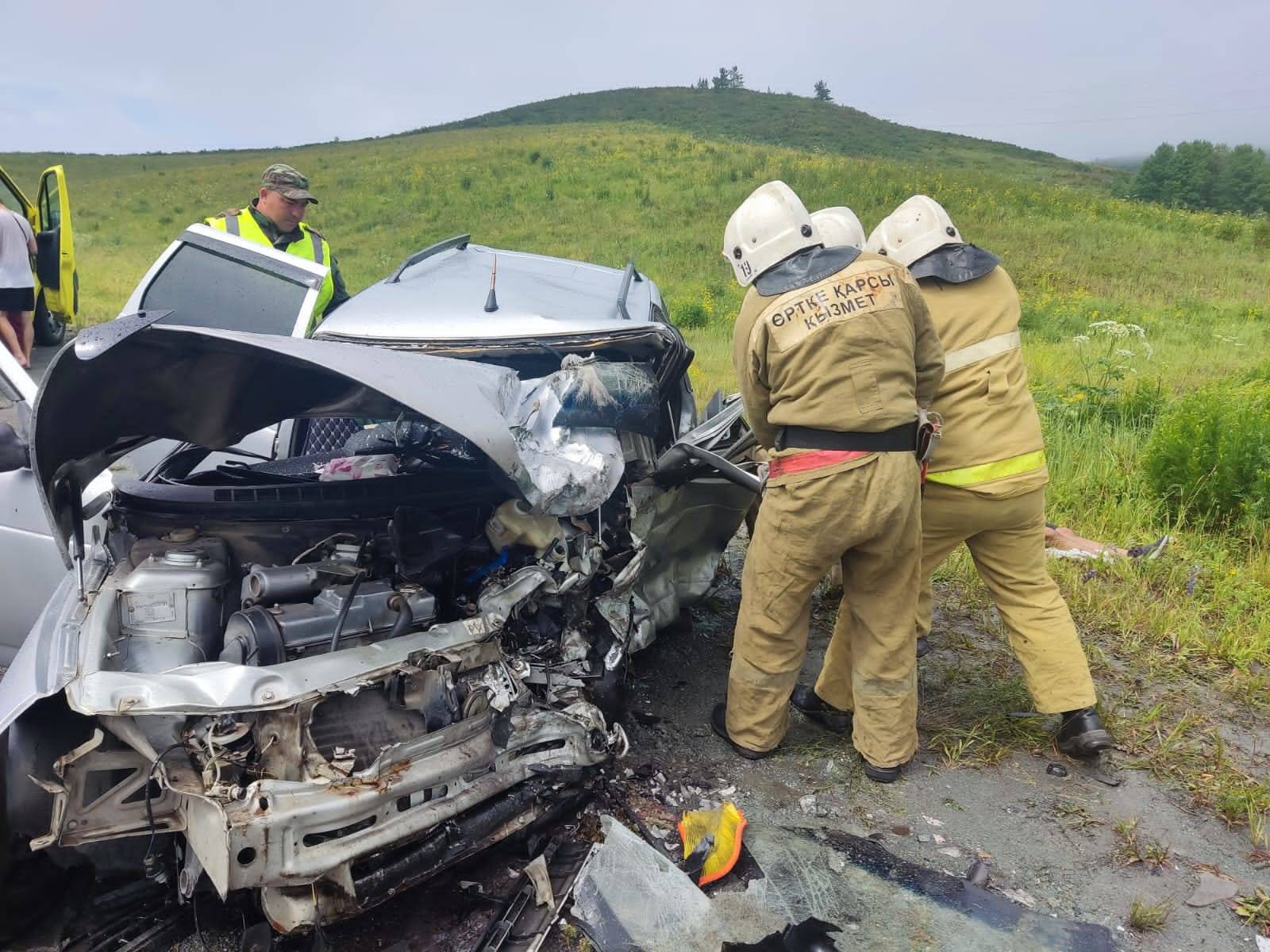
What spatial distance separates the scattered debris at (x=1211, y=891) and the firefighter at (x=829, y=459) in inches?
35.2

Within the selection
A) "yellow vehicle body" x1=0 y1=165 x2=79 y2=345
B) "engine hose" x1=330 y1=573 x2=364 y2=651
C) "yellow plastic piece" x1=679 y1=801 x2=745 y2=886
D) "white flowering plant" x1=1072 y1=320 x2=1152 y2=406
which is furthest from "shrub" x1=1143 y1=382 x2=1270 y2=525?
"yellow vehicle body" x1=0 y1=165 x2=79 y2=345

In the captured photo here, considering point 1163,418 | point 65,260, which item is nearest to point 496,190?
point 65,260

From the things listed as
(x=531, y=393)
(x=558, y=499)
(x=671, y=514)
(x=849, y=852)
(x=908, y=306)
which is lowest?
(x=849, y=852)

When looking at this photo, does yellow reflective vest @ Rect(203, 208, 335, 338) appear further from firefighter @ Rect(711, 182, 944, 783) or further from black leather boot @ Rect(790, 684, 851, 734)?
black leather boot @ Rect(790, 684, 851, 734)

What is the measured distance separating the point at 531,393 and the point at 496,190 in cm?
2344

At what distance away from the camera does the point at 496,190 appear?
24.5 m

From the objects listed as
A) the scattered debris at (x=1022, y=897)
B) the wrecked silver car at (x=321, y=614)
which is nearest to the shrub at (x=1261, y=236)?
the scattered debris at (x=1022, y=897)

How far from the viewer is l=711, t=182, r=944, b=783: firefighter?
2.76m

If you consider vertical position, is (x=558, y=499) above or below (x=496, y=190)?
below

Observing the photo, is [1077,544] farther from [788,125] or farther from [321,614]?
[788,125]

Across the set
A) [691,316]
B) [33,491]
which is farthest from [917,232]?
[691,316]

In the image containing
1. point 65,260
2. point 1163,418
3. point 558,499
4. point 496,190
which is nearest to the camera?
point 558,499

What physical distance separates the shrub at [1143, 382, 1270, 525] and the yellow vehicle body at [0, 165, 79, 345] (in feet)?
29.1

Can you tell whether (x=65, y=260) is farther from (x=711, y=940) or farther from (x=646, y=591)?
(x=711, y=940)
